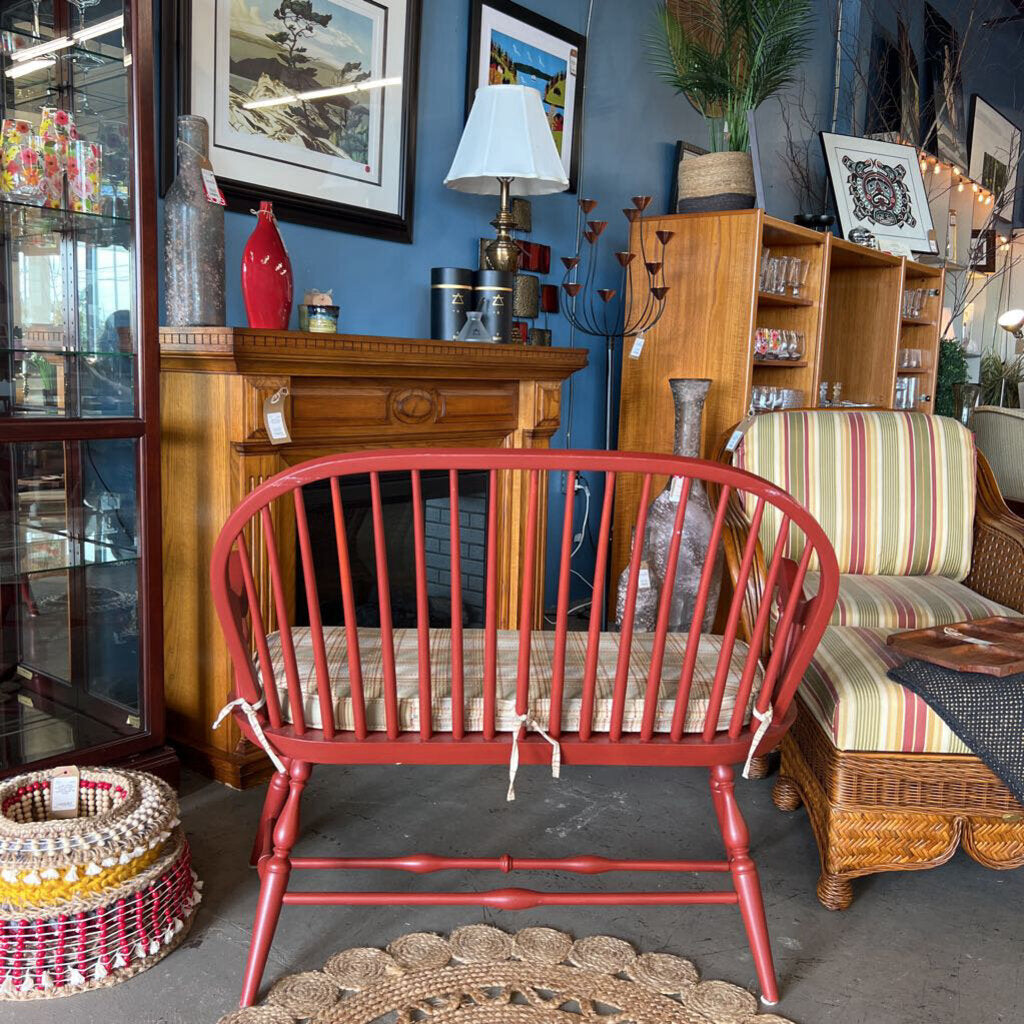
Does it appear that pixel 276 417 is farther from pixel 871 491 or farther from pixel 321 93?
pixel 871 491

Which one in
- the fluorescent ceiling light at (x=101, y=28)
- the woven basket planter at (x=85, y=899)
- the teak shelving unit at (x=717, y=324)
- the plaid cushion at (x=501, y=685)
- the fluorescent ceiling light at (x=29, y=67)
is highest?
the fluorescent ceiling light at (x=101, y=28)

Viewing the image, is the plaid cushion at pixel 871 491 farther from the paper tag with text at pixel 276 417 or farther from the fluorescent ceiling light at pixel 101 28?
the fluorescent ceiling light at pixel 101 28

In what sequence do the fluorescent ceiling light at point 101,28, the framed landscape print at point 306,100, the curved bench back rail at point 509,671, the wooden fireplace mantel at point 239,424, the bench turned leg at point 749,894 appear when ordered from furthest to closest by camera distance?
the framed landscape print at point 306,100
the wooden fireplace mantel at point 239,424
the fluorescent ceiling light at point 101,28
the bench turned leg at point 749,894
the curved bench back rail at point 509,671

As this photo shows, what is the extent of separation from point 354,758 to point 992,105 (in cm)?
739

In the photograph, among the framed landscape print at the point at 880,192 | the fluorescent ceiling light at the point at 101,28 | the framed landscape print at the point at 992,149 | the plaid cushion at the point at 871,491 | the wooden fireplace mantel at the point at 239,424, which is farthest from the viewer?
the framed landscape print at the point at 992,149

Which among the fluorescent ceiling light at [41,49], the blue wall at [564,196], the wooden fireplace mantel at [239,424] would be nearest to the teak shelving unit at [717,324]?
the blue wall at [564,196]

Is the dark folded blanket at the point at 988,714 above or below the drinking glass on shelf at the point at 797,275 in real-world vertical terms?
below

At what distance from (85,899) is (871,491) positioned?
6.76 ft

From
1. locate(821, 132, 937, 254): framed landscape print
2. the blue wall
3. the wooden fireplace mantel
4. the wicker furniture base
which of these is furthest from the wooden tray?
locate(821, 132, 937, 254): framed landscape print

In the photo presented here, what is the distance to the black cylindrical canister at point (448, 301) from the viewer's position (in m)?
2.80

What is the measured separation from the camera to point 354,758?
1482 millimetres

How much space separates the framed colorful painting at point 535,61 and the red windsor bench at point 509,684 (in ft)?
7.08

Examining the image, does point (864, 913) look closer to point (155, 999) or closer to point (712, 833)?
point (712, 833)

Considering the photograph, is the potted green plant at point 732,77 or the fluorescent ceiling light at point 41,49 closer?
the fluorescent ceiling light at point 41,49
